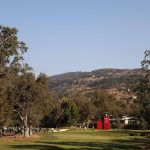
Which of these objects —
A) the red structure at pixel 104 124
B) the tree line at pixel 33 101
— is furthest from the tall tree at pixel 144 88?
the red structure at pixel 104 124

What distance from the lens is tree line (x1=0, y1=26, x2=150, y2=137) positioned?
219ft

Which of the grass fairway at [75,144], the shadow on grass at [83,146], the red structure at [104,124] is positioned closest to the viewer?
the shadow on grass at [83,146]

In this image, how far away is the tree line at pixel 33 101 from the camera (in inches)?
2630

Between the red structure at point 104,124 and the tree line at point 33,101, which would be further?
the red structure at point 104,124

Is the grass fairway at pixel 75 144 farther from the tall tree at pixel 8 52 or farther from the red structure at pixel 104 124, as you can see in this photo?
the red structure at pixel 104 124

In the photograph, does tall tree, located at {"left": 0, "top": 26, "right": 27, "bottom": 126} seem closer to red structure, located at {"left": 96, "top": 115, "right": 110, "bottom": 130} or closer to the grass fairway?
the grass fairway

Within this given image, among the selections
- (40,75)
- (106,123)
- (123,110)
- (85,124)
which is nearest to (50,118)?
(85,124)

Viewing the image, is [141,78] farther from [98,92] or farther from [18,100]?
[98,92]

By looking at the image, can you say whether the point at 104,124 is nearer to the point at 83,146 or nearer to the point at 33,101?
the point at 33,101

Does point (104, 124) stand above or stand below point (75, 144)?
above

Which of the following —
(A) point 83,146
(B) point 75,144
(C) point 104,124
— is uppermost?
Answer: (C) point 104,124

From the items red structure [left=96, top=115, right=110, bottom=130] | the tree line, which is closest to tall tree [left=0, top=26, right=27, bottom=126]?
the tree line

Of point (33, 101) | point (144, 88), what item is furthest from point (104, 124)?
point (144, 88)

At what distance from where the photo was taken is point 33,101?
98062 mm
